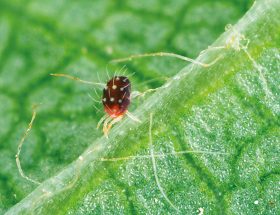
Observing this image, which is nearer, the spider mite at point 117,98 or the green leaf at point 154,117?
the green leaf at point 154,117

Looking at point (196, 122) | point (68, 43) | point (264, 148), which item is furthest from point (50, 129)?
point (264, 148)

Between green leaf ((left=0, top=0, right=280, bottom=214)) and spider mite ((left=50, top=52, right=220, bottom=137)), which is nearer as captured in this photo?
green leaf ((left=0, top=0, right=280, bottom=214))

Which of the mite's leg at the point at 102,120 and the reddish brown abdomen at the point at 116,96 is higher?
the reddish brown abdomen at the point at 116,96

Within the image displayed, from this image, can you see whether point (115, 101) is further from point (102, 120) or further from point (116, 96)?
point (102, 120)

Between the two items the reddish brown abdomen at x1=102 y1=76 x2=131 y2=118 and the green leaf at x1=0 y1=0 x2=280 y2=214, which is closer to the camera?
the green leaf at x1=0 y1=0 x2=280 y2=214

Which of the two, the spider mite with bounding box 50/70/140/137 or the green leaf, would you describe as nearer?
the green leaf

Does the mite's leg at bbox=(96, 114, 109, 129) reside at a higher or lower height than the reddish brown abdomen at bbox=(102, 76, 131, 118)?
lower
